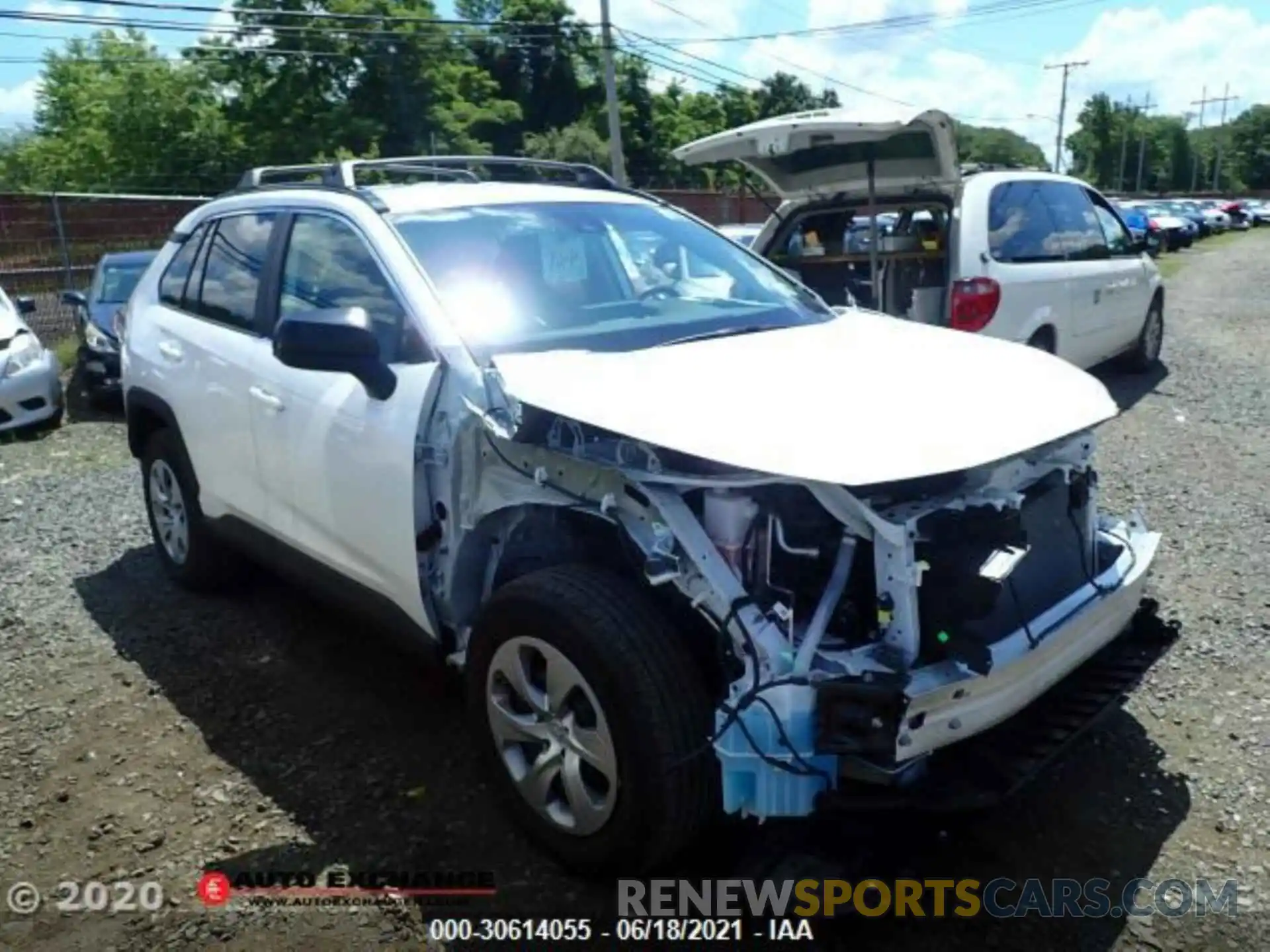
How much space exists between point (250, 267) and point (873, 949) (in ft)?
10.9

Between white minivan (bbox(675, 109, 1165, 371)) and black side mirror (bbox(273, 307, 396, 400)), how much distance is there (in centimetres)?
387

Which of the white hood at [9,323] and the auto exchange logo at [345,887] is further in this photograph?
the white hood at [9,323]

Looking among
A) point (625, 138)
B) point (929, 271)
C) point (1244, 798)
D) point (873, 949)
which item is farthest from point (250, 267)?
point (625, 138)

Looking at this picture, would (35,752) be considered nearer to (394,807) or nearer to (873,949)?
(394,807)

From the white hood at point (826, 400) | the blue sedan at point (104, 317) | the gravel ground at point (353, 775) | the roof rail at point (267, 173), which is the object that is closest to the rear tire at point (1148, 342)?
the gravel ground at point (353, 775)

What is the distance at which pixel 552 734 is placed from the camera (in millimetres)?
2725

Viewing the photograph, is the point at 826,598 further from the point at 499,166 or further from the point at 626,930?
the point at 499,166

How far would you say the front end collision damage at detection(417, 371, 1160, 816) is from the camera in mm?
2309

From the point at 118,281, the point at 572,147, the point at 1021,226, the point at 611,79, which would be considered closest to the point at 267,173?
the point at 1021,226

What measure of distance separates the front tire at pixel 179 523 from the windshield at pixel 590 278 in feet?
6.01

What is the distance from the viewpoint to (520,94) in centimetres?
5662

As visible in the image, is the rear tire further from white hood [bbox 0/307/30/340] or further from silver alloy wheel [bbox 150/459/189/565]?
white hood [bbox 0/307/30/340]

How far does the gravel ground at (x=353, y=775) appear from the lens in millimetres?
2740

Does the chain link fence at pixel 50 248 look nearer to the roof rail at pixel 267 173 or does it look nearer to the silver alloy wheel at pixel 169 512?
the silver alloy wheel at pixel 169 512
